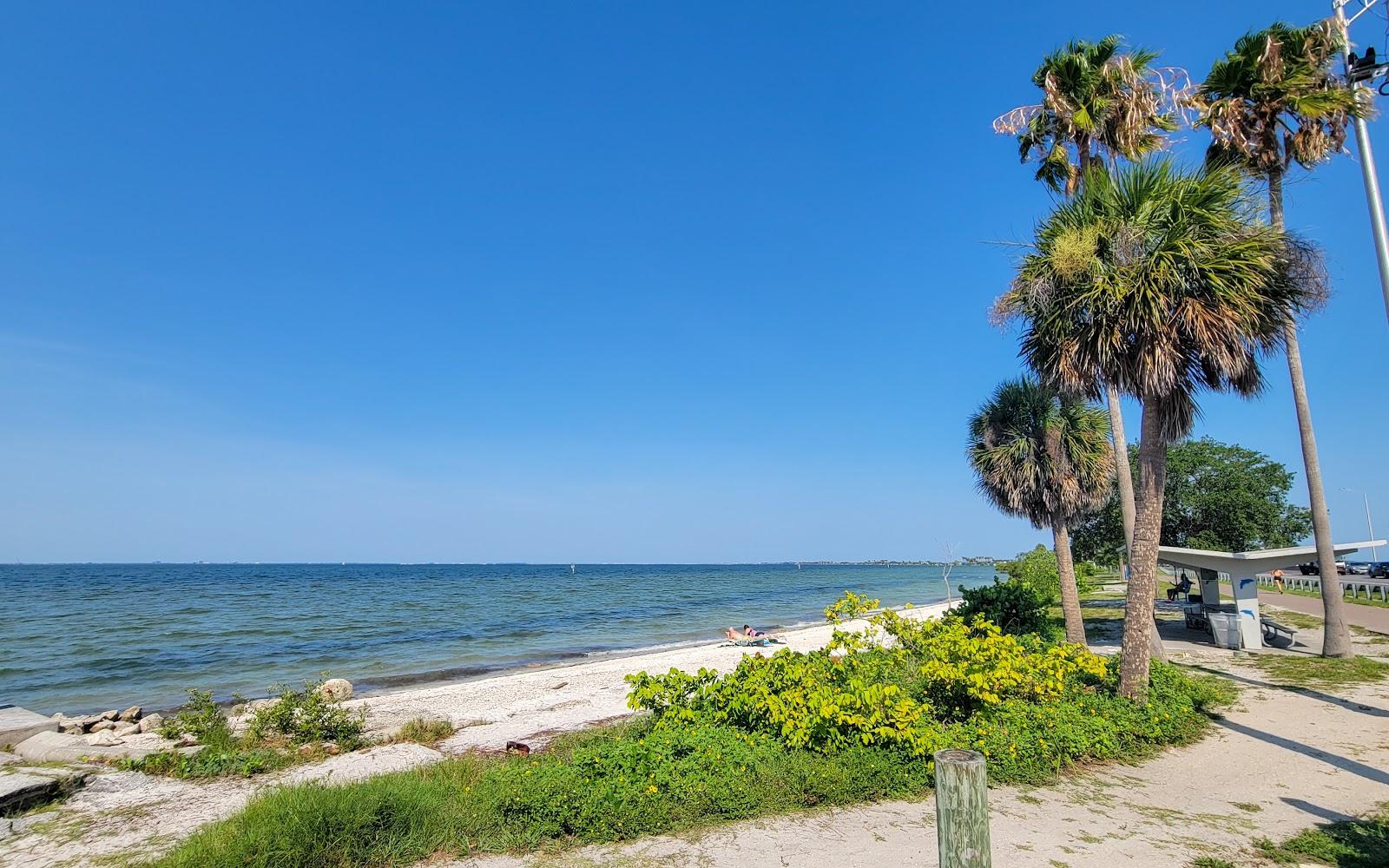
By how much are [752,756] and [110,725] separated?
14.3 m

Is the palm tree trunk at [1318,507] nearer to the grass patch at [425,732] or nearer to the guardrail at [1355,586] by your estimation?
the guardrail at [1355,586]

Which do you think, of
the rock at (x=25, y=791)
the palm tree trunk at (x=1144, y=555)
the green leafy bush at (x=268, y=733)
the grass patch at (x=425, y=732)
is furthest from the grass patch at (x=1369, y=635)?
the rock at (x=25, y=791)

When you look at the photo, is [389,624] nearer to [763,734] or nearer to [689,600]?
[689,600]

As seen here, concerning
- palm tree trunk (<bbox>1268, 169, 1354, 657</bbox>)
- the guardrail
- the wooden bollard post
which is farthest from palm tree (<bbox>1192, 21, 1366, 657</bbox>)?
the wooden bollard post

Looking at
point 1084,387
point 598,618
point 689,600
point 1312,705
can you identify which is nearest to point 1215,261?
point 1084,387

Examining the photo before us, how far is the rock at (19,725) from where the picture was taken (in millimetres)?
11281

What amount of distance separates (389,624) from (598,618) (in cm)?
1137

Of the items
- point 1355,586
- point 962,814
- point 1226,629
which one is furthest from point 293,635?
point 1355,586

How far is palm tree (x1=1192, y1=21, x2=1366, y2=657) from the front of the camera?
1295 cm

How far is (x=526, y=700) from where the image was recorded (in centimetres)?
1545

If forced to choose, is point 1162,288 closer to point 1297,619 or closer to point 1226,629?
point 1226,629

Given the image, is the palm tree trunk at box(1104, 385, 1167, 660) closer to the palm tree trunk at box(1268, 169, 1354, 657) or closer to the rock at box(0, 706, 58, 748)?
the palm tree trunk at box(1268, 169, 1354, 657)

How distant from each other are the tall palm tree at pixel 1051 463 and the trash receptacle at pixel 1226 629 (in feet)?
11.3

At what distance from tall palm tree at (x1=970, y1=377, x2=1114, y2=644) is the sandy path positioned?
7964 mm
